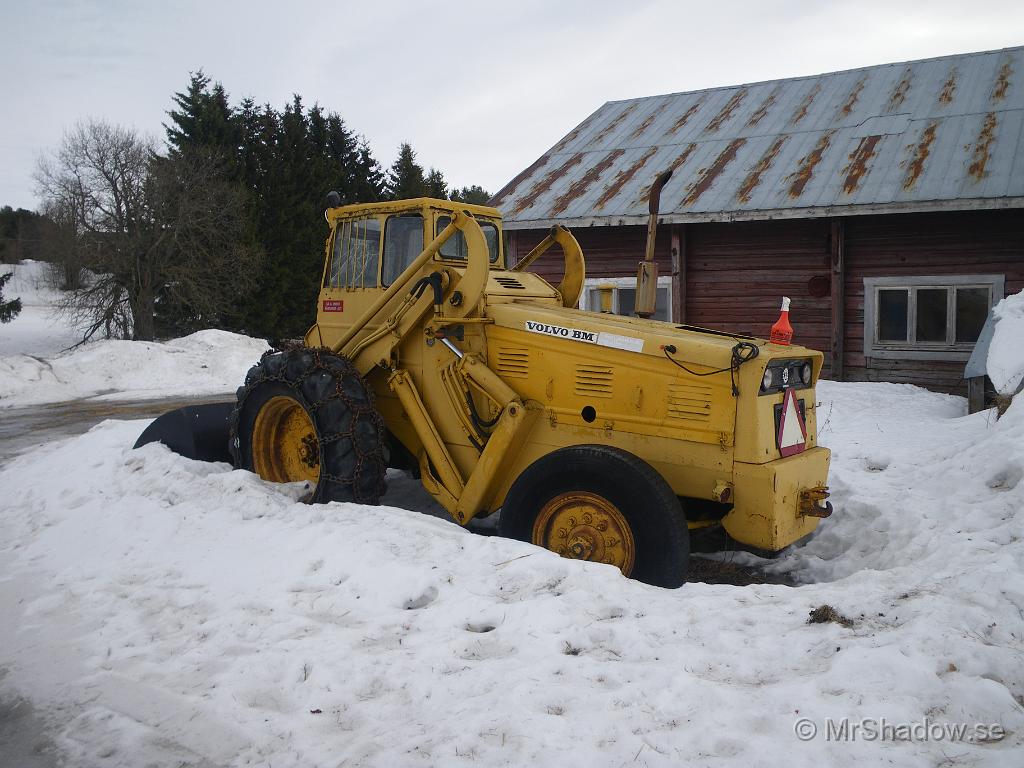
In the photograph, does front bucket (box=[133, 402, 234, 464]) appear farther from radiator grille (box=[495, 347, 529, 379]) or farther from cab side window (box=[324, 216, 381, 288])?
radiator grille (box=[495, 347, 529, 379])

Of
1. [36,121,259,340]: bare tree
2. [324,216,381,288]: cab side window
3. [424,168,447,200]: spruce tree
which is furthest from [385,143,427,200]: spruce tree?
[324,216,381,288]: cab side window

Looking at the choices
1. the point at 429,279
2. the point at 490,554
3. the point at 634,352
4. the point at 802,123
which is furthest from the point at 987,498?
the point at 802,123

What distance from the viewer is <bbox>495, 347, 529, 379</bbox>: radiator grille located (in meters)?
5.48

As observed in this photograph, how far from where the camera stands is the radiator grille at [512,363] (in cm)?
548

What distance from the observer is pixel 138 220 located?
23891 mm

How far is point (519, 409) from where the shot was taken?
5250mm

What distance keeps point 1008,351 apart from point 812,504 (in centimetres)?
530

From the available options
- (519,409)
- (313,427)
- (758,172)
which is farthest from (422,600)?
(758,172)

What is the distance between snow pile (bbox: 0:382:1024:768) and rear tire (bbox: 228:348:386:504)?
35 centimetres

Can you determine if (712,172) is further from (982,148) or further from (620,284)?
(982,148)

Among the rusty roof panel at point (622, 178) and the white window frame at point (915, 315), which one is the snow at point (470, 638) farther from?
the rusty roof panel at point (622, 178)

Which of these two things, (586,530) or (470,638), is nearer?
(470,638)

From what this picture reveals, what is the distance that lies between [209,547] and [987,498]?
17.0 ft

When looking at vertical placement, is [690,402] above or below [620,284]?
below
